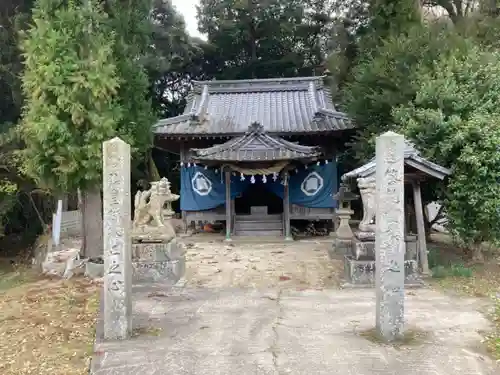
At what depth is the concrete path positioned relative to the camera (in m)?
4.72

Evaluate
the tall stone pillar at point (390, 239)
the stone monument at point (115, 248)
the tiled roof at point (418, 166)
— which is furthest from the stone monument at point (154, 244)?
the tall stone pillar at point (390, 239)

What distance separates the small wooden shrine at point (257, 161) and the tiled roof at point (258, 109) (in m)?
0.04

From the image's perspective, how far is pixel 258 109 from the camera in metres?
18.1

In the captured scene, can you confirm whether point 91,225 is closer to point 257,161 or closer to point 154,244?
point 154,244

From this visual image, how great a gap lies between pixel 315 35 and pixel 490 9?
49.0 feet

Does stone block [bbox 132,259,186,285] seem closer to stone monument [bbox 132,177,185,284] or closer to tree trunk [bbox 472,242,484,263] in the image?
stone monument [bbox 132,177,185,284]

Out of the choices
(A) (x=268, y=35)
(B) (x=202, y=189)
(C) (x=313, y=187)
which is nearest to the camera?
(C) (x=313, y=187)

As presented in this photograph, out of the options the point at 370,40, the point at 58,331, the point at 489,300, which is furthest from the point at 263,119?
the point at 58,331

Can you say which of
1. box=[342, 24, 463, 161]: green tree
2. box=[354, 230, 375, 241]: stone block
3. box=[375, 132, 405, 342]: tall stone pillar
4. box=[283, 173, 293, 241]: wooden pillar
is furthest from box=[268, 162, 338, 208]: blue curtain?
box=[375, 132, 405, 342]: tall stone pillar

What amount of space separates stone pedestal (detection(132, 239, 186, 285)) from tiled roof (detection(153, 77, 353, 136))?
7418 mm

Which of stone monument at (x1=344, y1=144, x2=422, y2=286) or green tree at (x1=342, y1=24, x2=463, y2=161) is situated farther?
green tree at (x1=342, y1=24, x2=463, y2=161)

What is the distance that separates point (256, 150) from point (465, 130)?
678 centimetres

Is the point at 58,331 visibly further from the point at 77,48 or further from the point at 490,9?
the point at 490,9

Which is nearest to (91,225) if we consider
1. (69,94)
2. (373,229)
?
(69,94)
